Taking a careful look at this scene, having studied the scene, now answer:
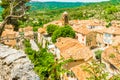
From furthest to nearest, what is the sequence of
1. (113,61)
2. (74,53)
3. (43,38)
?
(43,38)
(74,53)
(113,61)

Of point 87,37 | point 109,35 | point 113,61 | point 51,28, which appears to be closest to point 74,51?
point 113,61

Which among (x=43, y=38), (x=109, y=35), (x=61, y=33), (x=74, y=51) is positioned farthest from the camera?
(x=43, y=38)

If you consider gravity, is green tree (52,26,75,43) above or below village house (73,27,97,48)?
above

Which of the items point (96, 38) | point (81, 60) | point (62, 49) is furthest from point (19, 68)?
point (96, 38)

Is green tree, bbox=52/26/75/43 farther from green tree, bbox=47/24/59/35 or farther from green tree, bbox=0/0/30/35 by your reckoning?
green tree, bbox=0/0/30/35

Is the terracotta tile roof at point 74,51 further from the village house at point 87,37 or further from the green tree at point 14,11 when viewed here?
the green tree at point 14,11

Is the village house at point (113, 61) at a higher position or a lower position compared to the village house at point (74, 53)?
higher

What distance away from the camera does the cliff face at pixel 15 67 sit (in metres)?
5.67

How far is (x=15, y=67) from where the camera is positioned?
6.09 meters

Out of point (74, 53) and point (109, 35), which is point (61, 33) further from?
point (74, 53)

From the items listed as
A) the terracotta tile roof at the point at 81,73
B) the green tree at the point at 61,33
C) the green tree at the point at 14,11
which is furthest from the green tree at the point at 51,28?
the green tree at the point at 14,11

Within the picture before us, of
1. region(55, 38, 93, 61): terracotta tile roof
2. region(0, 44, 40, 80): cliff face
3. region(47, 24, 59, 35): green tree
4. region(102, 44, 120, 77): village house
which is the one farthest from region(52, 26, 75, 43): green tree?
region(0, 44, 40, 80): cliff face

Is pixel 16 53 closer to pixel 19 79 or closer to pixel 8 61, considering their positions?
pixel 8 61

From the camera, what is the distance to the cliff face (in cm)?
567
